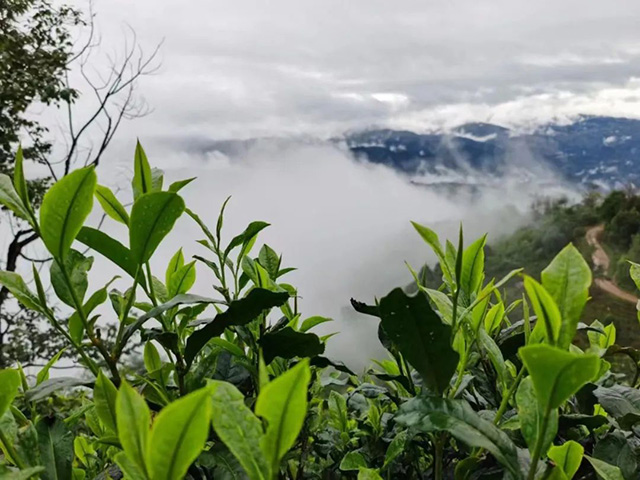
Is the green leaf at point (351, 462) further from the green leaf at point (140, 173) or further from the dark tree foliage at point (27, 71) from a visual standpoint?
the dark tree foliage at point (27, 71)

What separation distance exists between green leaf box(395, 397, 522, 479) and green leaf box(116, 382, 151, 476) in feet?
0.39

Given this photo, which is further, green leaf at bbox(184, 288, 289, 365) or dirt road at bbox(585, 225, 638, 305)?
dirt road at bbox(585, 225, 638, 305)

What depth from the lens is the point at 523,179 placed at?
10.4 meters

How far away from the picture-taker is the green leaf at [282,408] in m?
0.21

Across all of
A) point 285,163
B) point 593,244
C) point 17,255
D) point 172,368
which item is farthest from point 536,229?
point 285,163

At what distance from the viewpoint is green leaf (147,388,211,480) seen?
0.21 metres

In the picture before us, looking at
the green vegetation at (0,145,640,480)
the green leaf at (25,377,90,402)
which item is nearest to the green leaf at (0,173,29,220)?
the green vegetation at (0,145,640,480)

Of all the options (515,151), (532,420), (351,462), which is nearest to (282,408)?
(532,420)

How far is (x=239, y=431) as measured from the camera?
0.79ft

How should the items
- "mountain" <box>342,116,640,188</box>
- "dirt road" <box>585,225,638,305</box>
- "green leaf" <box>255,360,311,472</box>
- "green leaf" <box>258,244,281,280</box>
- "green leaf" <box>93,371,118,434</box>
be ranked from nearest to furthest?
1. "green leaf" <box>255,360,311,472</box>
2. "green leaf" <box>93,371,118,434</box>
3. "green leaf" <box>258,244,281,280</box>
4. "dirt road" <box>585,225,638,305</box>
5. "mountain" <box>342,116,640,188</box>

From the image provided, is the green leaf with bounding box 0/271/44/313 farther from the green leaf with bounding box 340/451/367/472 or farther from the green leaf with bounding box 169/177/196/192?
the green leaf with bounding box 340/451/367/472

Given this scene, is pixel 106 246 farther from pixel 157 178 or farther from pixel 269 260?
pixel 269 260

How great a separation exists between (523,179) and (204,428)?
1094cm

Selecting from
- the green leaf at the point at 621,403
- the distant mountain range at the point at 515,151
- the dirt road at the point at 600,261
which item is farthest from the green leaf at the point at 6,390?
the distant mountain range at the point at 515,151
